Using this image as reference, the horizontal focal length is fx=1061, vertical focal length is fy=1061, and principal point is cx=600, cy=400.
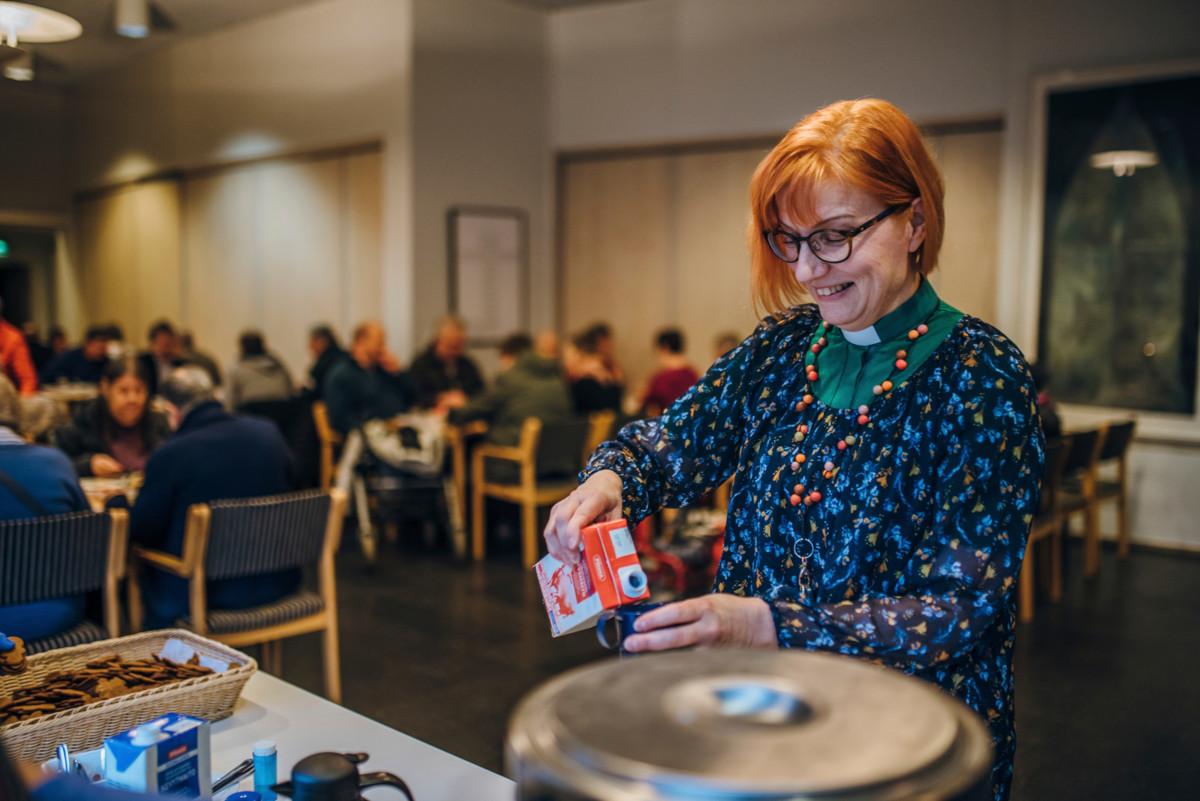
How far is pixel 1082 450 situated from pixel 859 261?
470 cm

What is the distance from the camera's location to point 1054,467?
17.0 ft

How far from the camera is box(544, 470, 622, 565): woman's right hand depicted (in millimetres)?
1238

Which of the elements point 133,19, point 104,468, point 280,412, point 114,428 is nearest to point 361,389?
point 280,412

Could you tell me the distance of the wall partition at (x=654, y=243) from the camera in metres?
8.35

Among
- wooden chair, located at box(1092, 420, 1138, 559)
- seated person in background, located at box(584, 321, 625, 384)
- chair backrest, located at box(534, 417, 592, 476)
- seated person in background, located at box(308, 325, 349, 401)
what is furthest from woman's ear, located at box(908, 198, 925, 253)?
seated person in background, located at box(308, 325, 349, 401)

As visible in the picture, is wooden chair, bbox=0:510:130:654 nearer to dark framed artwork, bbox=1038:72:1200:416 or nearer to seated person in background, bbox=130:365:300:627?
seated person in background, bbox=130:365:300:627

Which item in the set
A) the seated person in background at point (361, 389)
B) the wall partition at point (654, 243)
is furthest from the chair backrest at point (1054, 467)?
the seated person in background at point (361, 389)

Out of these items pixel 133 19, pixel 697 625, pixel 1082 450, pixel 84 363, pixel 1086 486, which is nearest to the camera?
pixel 697 625

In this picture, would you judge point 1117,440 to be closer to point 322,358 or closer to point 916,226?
point 916,226

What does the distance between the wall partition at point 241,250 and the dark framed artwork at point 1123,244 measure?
5.09 m

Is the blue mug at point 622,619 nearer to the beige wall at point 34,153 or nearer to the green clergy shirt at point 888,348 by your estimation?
the green clergy shirt at point 888,348

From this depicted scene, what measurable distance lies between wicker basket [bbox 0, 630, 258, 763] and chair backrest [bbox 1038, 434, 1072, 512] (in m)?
4.28

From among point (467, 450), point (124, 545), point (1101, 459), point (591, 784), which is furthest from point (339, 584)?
point (591, 784)

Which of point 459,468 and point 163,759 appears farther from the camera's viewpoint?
point 459,468
